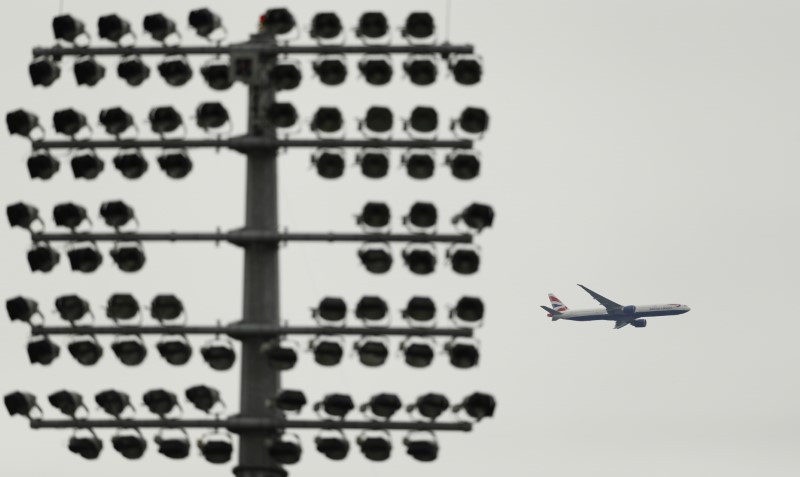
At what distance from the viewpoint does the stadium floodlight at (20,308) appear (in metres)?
34.3

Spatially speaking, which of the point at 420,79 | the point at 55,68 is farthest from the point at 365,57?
the point at 55,68

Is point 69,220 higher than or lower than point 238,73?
lower

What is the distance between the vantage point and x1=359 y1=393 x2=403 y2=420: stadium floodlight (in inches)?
1319

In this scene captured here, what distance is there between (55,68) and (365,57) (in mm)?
5378

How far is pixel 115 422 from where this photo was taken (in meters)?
34.6

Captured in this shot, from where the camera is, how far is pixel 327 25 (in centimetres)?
3372

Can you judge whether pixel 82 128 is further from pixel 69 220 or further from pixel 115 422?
pixel 115 422

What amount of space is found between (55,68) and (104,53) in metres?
0.92

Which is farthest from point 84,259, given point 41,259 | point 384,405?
point 384,405

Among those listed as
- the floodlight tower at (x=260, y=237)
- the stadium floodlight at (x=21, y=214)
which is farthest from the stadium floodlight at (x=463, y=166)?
the stadium floodlight at (x=21, y=214)

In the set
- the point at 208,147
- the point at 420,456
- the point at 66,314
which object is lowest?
the point at 420,456

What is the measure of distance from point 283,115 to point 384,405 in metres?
4.81

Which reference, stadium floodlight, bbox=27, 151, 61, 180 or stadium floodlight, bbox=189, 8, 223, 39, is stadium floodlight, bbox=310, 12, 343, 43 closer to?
stadium floodlight, bbox=189, 8, 223, 39

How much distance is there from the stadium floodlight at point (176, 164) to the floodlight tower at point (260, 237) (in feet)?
0.10
